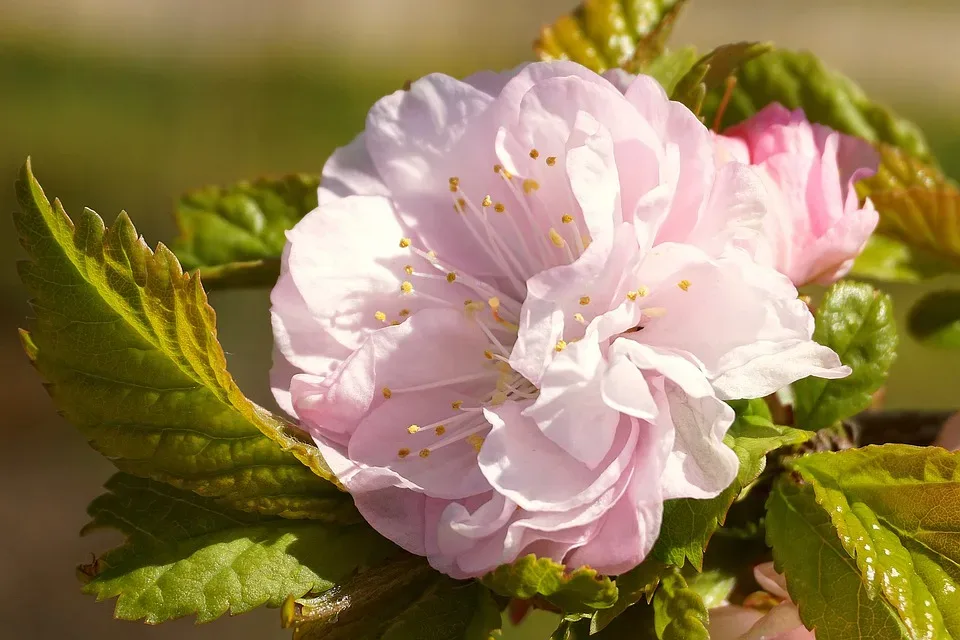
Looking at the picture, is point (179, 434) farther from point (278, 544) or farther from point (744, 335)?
point (744, 335)

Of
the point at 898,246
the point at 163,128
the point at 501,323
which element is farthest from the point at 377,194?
the point at 163,128

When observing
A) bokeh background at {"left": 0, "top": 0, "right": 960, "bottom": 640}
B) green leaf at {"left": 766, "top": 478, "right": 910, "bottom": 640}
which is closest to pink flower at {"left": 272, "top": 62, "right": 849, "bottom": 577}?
green leaf at {"left": 766, "top": 478, "right": 910, "bottom": 640}

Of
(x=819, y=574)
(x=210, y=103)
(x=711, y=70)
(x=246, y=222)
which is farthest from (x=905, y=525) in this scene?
(x=210, y=103)

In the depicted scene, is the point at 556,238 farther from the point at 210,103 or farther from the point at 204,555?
the point at 210,103

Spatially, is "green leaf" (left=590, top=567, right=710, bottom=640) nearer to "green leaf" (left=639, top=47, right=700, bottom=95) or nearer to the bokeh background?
"green leaf" (left=639, top=47, right=700, bottom=95)

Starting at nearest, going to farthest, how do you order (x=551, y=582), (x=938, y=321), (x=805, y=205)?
(x=551, y=582) < (x=805, y=205) < (x=938, y=321)
